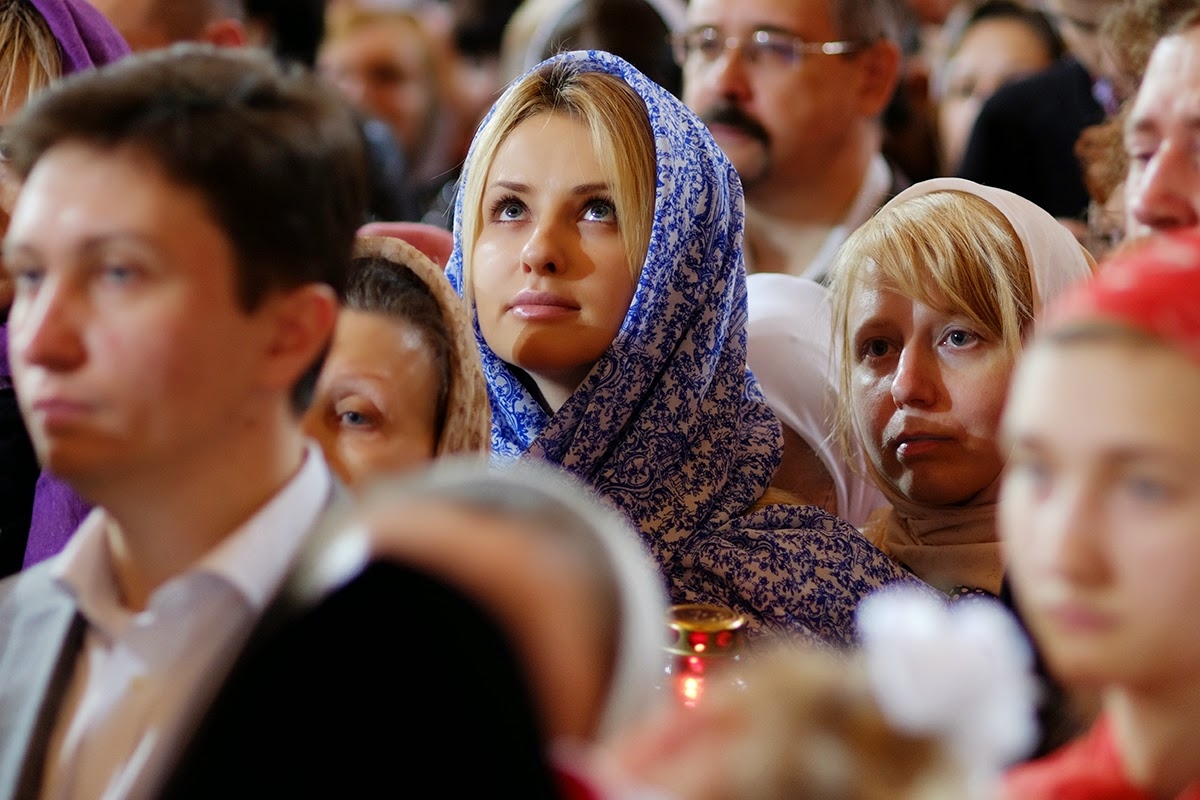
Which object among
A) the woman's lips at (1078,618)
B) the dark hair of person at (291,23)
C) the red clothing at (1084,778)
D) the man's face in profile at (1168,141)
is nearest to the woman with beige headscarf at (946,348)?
the man's face in profile at (1168,141)

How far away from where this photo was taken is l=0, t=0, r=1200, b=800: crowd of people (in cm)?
106

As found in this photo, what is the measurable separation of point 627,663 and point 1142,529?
0.37 meters

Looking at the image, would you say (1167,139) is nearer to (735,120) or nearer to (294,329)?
(735,120)

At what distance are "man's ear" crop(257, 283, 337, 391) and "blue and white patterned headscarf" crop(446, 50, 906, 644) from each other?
0.92 meters

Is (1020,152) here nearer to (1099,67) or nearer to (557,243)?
A: (1099,67)

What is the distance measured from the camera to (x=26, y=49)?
2398mm

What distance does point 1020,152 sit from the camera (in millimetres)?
3906

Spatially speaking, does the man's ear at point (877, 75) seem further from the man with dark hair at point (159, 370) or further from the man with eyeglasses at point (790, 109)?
the man with dark hair at point (159, 370)

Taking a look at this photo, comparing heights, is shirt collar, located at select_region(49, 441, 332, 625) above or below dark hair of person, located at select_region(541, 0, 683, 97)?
above

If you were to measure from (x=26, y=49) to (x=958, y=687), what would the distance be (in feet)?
6.14

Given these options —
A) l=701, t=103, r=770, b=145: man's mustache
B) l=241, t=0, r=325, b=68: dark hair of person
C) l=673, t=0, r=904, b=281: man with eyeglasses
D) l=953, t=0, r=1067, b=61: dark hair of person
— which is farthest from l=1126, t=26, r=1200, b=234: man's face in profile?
l=241, t=0, r=325, b=68: dark hair of person

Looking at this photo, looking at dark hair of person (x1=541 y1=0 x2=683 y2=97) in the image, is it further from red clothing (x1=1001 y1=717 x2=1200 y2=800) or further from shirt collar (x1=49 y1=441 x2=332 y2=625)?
red clothing (x1=1001 y1=717 x2=1200 y2=800)

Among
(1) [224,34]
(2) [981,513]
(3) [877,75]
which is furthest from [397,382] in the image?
(3) [877,75]

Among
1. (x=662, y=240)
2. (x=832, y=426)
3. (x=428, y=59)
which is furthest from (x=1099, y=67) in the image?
(x=428, y=59)
